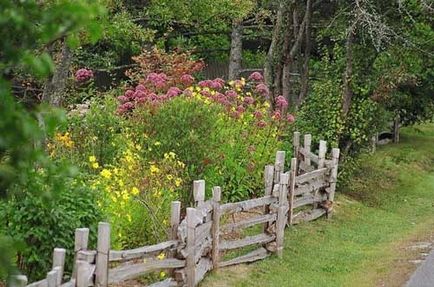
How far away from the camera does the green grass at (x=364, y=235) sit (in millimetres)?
11578

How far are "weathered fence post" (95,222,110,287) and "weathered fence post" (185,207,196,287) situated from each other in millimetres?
1810

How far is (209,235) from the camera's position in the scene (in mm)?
10750

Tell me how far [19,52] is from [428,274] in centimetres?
1012

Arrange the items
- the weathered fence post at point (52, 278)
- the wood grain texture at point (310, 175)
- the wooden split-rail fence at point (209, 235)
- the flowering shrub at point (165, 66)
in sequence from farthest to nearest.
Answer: the flowering shrub at point (165, 66) → the wood grain texture at point (310, 175) → the wooden split-rail fence at point (209, 235) → the weathered fence post at point (52, 278)

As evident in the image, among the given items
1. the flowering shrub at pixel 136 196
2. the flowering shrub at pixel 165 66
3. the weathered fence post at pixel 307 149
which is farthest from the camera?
the flowering shrub at pixel 165 66

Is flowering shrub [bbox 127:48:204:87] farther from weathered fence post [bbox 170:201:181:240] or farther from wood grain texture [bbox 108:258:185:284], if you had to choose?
wood grain texture [bbox 108:258:185:284]

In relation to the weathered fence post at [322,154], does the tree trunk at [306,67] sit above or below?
above

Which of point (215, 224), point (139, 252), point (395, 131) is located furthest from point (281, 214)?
point (395, 131)

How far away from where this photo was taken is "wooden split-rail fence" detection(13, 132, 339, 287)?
772 centimetres

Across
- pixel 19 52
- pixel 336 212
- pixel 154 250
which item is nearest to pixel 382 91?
pixel 336 212

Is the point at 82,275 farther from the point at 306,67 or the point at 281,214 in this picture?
the point at 306,67

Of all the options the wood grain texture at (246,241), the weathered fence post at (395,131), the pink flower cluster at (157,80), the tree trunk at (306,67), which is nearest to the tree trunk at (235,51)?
the weathered fence post at (395,131)

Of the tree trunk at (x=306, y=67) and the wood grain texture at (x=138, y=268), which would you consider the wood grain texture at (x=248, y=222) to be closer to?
the wood grain texture at (x=138, y=268)

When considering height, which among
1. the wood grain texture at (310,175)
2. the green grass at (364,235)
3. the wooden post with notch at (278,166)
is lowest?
the green grass at (364,235)
